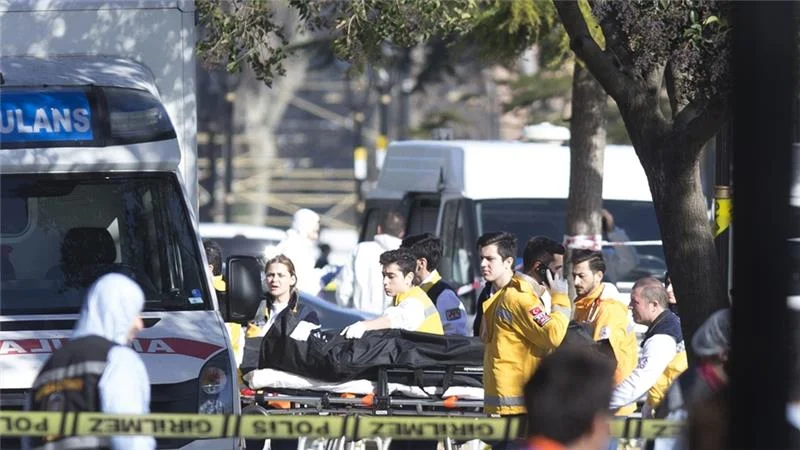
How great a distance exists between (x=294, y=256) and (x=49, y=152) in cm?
590

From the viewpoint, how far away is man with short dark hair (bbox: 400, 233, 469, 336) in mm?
10133

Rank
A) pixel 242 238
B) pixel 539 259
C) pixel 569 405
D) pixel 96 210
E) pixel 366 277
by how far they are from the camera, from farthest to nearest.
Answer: pixel 242 238 → pixel 366 277 → pixel 539 259 → pixel 96 210 → pixel 569 405

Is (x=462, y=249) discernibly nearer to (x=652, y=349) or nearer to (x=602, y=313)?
(x=602, y=313)

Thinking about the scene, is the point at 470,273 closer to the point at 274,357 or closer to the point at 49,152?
the point at 274,357

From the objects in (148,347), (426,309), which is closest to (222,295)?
(148,347)

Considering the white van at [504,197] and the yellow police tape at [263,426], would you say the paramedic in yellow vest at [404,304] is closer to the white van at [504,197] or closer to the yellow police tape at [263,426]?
the white van at [504,197]

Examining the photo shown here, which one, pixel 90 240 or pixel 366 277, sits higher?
pixel 90 240

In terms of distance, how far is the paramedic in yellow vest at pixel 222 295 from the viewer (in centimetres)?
824

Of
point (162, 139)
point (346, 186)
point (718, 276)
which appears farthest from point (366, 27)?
point (346, 186)

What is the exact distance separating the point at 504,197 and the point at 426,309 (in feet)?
14.2

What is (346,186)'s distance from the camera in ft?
163

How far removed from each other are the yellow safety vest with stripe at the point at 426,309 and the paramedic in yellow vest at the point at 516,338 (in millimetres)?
1590

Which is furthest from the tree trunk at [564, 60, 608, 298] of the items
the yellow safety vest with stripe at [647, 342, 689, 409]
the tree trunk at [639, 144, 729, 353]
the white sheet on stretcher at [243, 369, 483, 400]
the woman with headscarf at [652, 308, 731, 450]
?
the woman with headscarf at [652, 308, 731, 450]

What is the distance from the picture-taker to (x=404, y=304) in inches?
376
